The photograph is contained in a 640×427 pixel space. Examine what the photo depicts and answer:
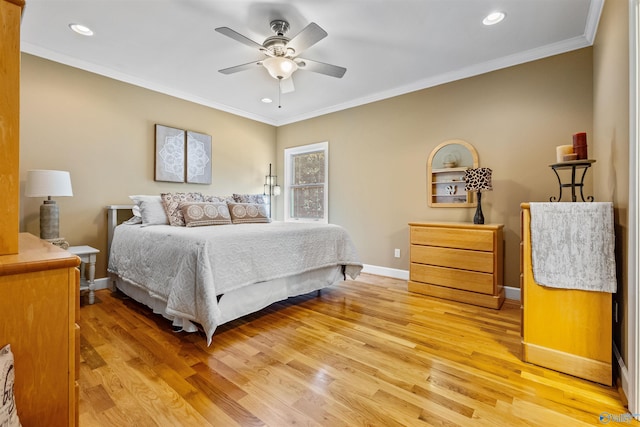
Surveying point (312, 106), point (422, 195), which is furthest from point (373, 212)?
point (312, 106)

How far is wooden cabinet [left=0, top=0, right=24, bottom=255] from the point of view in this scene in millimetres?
891

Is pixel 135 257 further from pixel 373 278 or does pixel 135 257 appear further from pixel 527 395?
pixel 527 395

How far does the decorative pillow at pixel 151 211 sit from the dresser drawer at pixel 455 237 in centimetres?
285

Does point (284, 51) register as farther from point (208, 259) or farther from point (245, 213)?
point (208, 259)

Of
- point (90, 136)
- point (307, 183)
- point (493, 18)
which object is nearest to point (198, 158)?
point (90, 136)

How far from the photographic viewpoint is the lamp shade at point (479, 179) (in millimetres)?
2986

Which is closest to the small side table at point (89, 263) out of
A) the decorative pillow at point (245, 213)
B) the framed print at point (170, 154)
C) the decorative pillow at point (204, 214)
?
the decorative pillow at point (204, 214)

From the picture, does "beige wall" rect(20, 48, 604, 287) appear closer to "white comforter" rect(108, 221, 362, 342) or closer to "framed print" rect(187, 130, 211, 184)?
"framed print" rect(187, 130, 211, 184)

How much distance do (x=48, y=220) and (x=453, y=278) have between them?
13.4 feet

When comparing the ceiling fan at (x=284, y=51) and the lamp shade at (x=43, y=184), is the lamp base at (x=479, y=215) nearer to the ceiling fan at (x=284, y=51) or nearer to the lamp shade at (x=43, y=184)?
the ceiling fan at (x=284, y=51)

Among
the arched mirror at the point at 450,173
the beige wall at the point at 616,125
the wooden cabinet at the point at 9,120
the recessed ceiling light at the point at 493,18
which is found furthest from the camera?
the arched mirror at the point at 450,173

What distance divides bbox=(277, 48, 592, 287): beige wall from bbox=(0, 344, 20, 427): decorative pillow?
142 inches

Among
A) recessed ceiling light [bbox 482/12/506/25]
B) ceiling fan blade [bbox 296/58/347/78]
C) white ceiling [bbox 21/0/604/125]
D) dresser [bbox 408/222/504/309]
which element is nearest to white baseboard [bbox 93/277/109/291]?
white ceiling [bbox 21/0/604/125]

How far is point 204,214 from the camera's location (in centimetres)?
313
